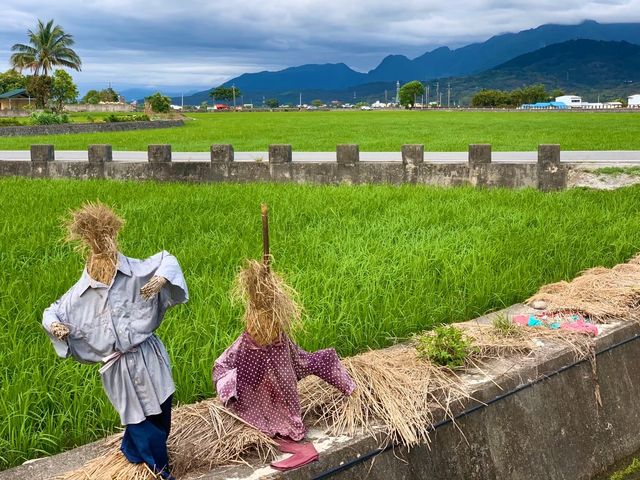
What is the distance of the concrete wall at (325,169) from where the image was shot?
465 inches

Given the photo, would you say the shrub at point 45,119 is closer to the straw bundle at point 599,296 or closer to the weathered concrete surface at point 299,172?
the weathered concrete surface at point 299,172

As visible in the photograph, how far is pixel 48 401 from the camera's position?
3.25 meters

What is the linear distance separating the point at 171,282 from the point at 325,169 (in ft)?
33.7

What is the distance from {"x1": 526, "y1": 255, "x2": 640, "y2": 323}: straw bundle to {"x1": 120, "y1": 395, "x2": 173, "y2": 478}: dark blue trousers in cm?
293

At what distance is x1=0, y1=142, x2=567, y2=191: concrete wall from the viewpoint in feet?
38.7

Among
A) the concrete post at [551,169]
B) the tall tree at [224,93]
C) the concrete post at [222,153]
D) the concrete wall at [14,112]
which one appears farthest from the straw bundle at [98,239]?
the tall tree at [224,93]

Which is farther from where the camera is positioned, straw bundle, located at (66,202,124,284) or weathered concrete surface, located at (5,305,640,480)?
weathered concrete surface, located at (5,305,640,480)

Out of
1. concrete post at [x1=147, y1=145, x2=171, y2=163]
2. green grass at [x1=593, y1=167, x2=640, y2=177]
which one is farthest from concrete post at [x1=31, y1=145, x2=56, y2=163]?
green grass at [x1=593, y1=167, x2=640, y2=177]

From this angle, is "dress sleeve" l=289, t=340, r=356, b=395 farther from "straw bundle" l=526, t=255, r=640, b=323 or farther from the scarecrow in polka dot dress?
"straw bundle" l=526, t=255, r=640, b=323

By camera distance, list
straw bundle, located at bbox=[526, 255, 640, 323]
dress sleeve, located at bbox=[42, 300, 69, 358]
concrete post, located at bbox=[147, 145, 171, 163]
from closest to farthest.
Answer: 1. dress sleeve, located at bbox=[42, 300, 69, 358]
2. straw bundle, located at bbox=[526, 255, 640, 323]
3. concrete post, located at bbox=[147, 145, 171, 163]

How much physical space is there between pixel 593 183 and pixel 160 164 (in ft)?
24.9

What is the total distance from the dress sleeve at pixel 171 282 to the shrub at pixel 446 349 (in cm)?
161

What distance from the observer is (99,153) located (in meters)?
13.4

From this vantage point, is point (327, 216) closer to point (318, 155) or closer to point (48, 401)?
point (48, 401)
